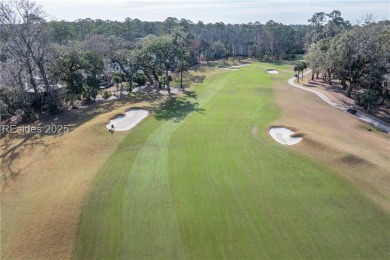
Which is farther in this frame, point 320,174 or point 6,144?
point 6,144

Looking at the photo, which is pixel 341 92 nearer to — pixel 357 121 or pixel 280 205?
pixel 357 121

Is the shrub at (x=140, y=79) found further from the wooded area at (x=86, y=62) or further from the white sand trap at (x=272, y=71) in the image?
the white sand trap at (x=272, y=71)

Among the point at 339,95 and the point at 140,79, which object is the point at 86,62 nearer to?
the point at 140,79

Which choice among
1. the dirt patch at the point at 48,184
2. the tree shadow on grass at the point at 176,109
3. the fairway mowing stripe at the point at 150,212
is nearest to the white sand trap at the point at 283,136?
the tree shadow on grass at the point at 176,109

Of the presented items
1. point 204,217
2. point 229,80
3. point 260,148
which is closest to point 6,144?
point 204,217

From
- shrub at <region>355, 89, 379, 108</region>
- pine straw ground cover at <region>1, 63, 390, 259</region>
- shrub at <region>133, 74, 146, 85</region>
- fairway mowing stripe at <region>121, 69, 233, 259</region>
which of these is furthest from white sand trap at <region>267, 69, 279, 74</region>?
fairway mowing stripe at <region>121, 69, 233, 259</region>

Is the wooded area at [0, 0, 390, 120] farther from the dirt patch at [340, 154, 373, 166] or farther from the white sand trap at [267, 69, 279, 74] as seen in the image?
the dirt patch at [340, 154, 373, 166]
